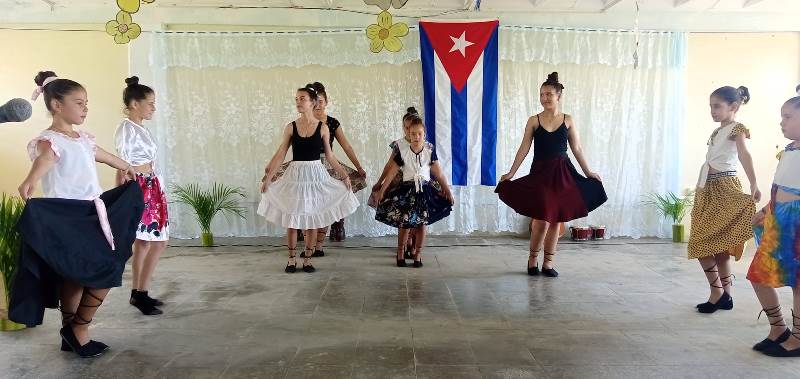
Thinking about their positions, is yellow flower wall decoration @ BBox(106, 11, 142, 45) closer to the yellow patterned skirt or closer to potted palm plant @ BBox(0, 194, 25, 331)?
potted palm plant @ BBox(0, 194, 25, 331)

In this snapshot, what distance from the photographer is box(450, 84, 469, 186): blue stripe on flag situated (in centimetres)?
620

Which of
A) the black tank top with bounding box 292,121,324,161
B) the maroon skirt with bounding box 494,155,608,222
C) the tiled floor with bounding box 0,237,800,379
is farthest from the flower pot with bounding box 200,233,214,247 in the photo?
the maroon skirt with bounding box 494,155,608,222

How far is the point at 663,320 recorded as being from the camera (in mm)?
3311

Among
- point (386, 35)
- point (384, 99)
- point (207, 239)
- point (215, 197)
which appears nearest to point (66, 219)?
point (386, 35)

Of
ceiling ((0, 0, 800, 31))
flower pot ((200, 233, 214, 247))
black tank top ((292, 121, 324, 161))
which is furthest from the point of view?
ceiling ((0, 0, 800, 31))

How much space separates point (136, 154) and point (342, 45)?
11.0 ft

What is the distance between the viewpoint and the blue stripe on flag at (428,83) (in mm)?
6156

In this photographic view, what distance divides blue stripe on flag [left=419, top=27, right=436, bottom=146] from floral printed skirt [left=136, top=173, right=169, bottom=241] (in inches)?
131

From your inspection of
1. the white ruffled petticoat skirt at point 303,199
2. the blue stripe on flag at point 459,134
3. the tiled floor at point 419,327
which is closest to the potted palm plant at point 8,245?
the tiled floor at point 419,327

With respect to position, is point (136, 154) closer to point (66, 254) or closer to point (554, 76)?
point (66, 254)

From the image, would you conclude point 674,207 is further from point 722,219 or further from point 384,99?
point 384,99

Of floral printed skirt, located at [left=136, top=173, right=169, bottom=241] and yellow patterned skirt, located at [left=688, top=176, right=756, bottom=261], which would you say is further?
floral printed skirt, located at [left=136, top=173, right=169, bottom=241]

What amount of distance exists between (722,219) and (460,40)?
3.61 metres

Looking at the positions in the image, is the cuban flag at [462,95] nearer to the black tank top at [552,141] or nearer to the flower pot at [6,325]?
the black tank top at [552,141]
